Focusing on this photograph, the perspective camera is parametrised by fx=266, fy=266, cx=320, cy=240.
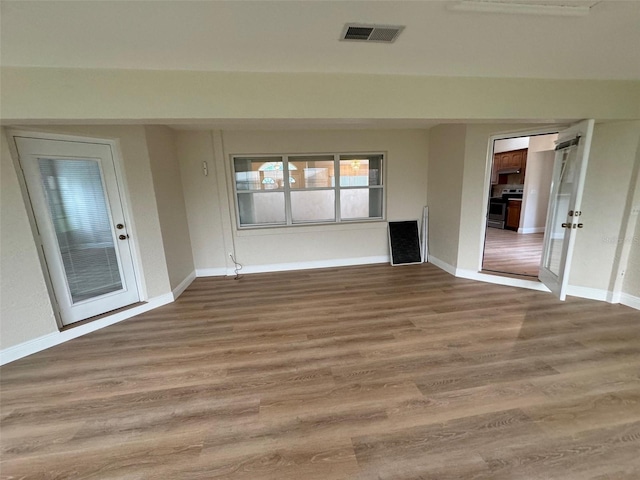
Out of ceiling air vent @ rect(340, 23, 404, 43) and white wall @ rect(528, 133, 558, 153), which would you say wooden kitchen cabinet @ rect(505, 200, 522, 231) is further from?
ceiling air vent @ rect(340, 23, 404, 43)

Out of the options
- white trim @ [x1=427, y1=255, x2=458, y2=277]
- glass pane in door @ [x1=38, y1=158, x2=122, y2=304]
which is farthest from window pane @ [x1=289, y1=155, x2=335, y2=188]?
glass pane in door @ [x1=38, y1=158, x2=122, y2=304]

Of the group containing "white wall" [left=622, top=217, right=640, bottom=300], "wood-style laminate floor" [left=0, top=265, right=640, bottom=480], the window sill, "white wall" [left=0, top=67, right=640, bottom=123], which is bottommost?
"wood-style laminate floor" [left=0, top=265, right=640, bottom=480]

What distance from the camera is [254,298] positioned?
366 cm

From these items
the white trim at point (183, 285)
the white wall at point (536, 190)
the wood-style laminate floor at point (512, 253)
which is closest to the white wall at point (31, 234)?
the white trim at point (183, 285)

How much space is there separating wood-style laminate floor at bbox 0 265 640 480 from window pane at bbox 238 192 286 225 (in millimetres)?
1903

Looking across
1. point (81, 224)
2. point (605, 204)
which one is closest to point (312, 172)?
point (81, 224)

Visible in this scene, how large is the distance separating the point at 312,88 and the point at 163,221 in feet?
8.50

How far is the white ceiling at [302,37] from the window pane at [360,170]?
97.1 inches

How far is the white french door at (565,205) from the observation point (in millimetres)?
2787

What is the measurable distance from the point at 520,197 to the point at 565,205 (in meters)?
5.28

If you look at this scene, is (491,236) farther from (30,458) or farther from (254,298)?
(30,458)

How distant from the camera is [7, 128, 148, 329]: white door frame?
7.91 feet

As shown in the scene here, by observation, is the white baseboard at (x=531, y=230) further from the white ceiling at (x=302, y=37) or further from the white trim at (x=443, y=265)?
the white ceiling at (x=302, y=37)

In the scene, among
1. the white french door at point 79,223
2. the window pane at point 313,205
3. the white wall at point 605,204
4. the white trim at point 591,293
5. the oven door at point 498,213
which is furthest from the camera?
the oven door at point 498,213
